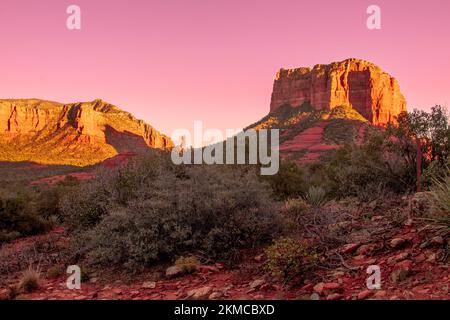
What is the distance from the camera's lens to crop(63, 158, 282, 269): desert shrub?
21.4ft

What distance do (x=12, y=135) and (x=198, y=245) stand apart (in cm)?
9536

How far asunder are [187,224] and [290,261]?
238cm

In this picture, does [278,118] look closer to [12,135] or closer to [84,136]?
[84,136]

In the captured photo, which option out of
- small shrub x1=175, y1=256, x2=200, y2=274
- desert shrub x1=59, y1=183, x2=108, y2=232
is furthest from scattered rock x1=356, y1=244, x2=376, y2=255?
desert shrub x1=59, y1=183, x2=108, y2=232

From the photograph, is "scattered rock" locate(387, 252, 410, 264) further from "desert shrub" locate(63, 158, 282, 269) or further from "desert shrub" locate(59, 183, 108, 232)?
"desert shrub" locate(59, 183, 108, 232)

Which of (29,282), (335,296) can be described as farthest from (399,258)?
(29,282)

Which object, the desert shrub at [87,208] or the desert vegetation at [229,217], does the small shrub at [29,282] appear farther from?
the desert shrub at [87,208]

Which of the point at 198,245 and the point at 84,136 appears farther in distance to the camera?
the point at 84,136

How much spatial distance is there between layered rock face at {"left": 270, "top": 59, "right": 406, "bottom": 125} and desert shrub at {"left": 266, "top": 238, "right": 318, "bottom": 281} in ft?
285

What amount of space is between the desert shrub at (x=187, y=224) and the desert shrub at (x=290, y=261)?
1.16m

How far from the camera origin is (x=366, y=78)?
9738cm

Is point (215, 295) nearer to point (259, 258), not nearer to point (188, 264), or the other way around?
point (188, 264)

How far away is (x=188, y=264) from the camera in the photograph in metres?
5.86
